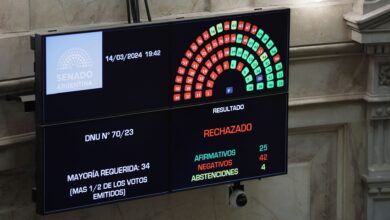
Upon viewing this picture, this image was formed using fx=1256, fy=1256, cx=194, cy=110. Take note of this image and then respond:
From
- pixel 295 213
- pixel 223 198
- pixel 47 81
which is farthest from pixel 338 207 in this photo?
pixel 47 81

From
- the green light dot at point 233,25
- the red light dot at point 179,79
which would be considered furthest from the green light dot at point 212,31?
the red light dot at point 179,79

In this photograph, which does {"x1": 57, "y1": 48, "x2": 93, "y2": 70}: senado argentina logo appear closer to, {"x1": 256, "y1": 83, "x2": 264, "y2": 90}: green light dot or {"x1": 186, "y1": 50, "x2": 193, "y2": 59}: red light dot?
{"x1": 186, "y1": 50, "x2": 193, "y2": 59}: red light dot

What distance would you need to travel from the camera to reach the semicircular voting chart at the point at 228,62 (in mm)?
8023

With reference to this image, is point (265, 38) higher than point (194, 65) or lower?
higher

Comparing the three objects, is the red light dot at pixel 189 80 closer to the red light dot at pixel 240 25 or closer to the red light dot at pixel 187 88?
the red light dot at pixel 187 88

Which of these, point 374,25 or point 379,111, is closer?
point 374,25

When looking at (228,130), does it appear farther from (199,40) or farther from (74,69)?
(74,69)

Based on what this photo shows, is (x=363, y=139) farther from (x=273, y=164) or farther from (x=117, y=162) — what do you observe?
(x=117, y=162)

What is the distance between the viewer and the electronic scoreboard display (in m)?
7.66

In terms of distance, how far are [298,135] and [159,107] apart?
1.50 m

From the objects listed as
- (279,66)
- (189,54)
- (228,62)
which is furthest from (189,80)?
(279,66)

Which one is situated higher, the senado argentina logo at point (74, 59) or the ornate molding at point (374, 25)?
the ornate molding at point (374, 25)

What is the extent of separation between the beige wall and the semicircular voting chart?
1.92 feet

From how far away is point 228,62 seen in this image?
8133mm
